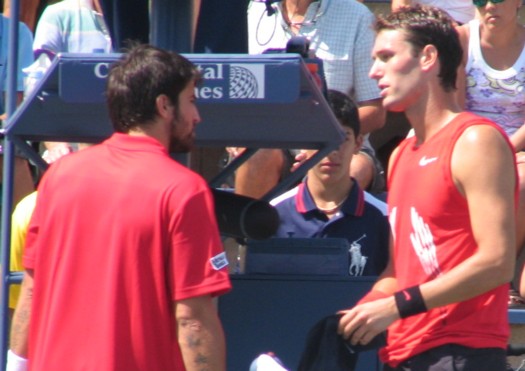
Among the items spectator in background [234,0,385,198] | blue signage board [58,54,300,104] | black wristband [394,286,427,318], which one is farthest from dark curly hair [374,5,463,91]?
spectator in background [234,0,385,198]

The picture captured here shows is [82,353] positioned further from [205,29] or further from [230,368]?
[205,29]

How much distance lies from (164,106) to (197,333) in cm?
65

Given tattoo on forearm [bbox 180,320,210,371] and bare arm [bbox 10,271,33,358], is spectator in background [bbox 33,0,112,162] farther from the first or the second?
tattoo on forearm [bbox 180,320,210,371]

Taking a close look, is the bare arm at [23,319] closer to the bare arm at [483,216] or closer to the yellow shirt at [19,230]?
the yellow shirt at [19,230]

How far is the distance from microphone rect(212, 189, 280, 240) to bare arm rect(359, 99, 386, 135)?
6.29ft

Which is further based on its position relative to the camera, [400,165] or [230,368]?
[230,368]

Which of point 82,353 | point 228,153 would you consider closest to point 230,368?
point 82,353

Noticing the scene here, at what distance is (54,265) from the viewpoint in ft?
10.0

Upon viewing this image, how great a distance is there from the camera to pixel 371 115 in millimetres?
5602

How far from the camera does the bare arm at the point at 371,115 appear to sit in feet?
18.3

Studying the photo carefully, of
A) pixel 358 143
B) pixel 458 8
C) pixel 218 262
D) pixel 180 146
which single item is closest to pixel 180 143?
pixel 180 146

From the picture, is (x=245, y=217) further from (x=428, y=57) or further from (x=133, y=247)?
(x=428, y=57)

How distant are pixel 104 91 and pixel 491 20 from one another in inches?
109

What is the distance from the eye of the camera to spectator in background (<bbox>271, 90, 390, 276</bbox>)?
456 centimetres
